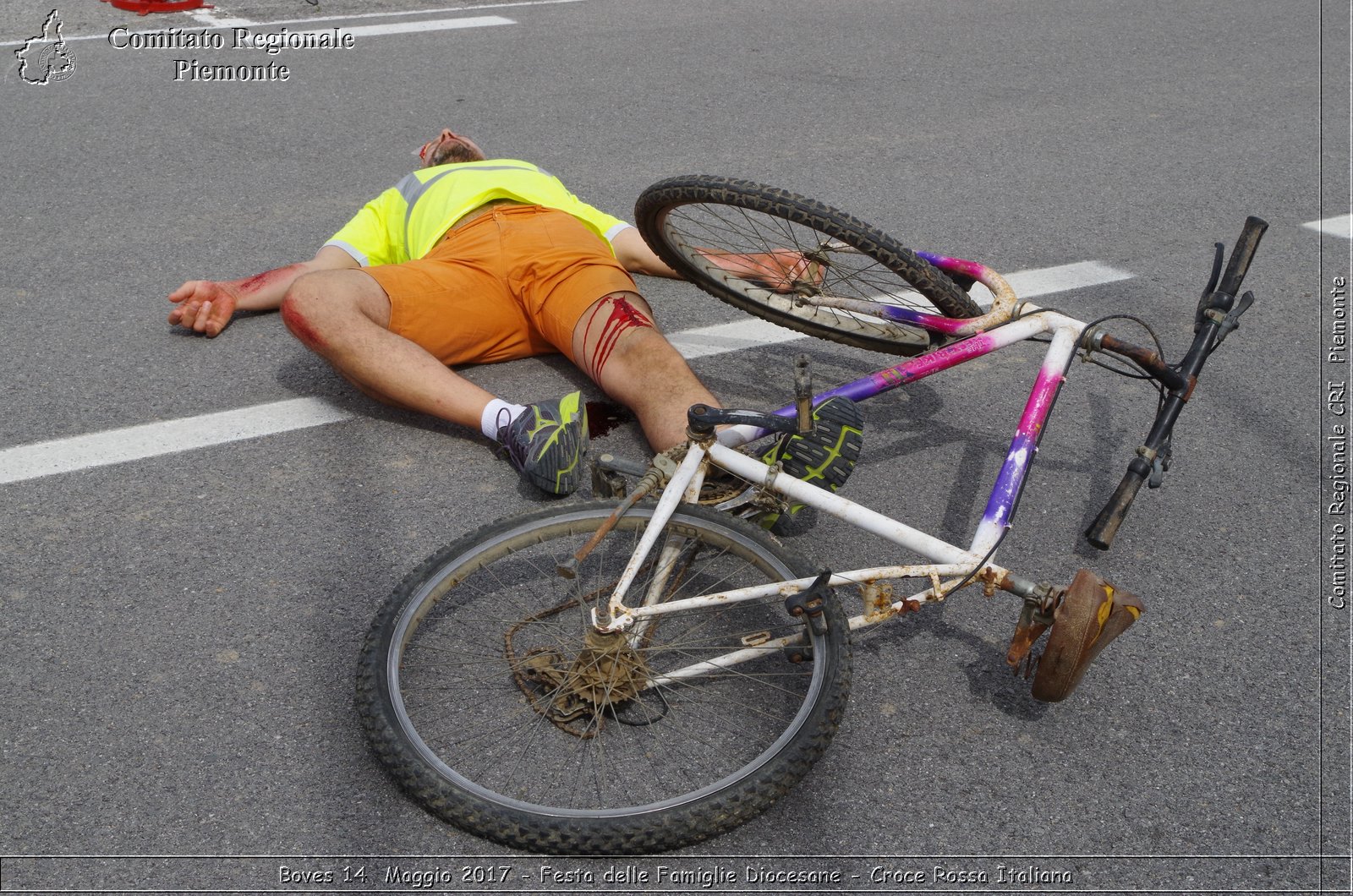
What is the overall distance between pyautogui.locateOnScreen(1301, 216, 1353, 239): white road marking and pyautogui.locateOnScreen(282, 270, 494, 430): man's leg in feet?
13.6

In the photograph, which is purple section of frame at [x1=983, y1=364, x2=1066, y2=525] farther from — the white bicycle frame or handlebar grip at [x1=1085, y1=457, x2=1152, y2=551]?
handlebar grip at [x1=1085, y1=457, x2=1152, y2=551]

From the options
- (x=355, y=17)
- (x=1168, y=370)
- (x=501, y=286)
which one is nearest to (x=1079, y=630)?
(x=1168, y=370)

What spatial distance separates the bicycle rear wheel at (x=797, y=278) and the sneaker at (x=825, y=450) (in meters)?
0.48

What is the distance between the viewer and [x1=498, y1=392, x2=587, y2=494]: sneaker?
3.29 metres

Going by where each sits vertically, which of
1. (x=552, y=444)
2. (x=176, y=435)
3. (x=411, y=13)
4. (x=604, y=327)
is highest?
(x=604, y=327)

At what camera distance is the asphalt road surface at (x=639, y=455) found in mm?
2436

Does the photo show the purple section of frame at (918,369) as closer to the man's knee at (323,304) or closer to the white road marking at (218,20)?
the man's knee at (323,304)

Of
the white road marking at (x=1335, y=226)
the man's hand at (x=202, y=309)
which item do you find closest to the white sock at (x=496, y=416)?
the man's hand at (x=202, y=309)

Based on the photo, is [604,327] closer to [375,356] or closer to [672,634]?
[375,356]

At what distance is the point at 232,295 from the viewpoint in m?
4.35

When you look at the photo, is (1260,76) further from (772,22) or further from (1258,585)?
(1258,585)

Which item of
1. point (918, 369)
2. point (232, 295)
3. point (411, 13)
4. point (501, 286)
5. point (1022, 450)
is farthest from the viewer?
point (411, 13)

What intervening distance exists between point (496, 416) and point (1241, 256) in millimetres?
2169

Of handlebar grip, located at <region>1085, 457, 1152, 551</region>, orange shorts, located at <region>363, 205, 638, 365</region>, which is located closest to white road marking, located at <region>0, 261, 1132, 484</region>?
orange shorts, located at <region>363, 205, 638, 365</region>
